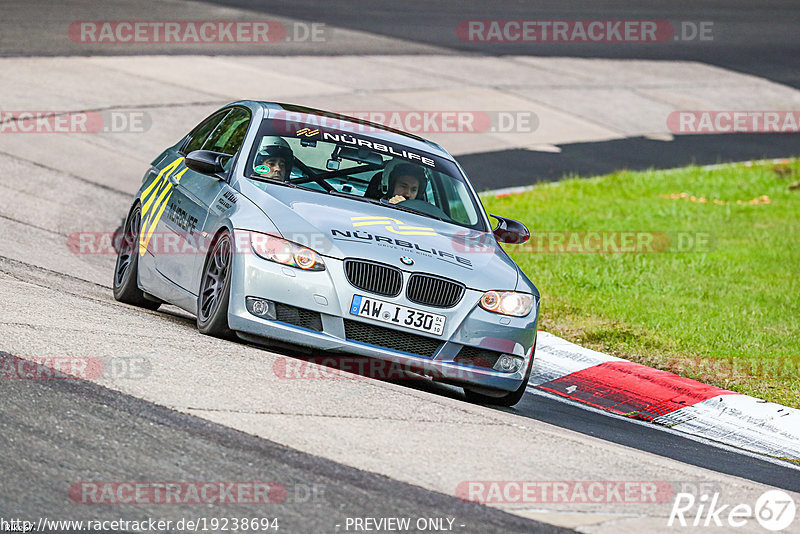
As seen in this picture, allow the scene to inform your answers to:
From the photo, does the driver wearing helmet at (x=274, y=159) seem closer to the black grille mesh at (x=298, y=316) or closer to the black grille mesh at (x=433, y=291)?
the black grille mesh at (x=298, y=316)

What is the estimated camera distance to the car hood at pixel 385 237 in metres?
7.61

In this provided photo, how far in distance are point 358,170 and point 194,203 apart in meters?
1.20

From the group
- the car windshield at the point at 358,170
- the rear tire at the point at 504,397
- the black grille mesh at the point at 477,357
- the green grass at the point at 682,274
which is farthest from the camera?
the green grass at the point at 682,274

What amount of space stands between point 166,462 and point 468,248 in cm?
328

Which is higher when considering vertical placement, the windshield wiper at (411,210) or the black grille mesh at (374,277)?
the windshield wiper at (411,210)

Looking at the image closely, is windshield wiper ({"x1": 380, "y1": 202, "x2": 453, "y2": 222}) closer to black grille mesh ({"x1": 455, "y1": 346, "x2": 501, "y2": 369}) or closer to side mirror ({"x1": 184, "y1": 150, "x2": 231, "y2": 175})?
side mirror ({"x1": 184, "y1": 150, "x2": 231, "y2": 175})

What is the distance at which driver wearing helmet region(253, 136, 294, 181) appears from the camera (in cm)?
863

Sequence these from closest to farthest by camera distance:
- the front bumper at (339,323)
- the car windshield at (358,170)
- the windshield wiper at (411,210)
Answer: the front bumper at (339,323) < the windshield wiper at (411,210) < the car windshield at (358,170)

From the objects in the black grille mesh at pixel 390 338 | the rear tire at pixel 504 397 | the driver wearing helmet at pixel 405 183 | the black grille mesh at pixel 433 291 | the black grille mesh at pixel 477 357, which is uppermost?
the driver wearing helmet at pixel 405 183

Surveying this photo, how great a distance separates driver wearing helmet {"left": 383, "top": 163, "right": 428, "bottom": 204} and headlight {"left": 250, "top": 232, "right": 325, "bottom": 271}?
137cm

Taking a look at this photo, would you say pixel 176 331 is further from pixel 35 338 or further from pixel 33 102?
pixel 33 102

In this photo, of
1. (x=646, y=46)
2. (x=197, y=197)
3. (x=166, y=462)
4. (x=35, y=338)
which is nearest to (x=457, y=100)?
(x=646, y=46)

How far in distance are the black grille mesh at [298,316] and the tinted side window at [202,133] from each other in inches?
102

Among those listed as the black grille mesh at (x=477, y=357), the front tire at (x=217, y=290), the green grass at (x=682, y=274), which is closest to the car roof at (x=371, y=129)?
the front tire at (x=217, y=290)
